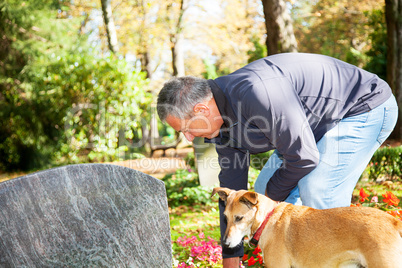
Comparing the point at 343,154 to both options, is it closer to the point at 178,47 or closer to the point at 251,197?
the point at 251,197

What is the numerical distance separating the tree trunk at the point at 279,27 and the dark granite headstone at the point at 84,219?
24.9 ft

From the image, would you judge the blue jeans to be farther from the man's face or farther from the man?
the man's face

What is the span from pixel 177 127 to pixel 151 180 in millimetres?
570

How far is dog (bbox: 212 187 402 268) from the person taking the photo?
7.88 feet

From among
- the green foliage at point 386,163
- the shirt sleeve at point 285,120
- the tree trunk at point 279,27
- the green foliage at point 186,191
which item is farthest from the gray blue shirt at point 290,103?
the tree trunk at point 279,27

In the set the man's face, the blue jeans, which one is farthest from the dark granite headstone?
the blue jeans

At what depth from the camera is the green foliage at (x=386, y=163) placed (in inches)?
285

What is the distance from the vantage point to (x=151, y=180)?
2.65 meters

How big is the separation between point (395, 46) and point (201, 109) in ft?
32.7

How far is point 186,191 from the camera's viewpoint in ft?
25.5

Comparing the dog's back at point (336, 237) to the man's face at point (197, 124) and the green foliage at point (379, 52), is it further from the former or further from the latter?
the green foliage at point (379, 52)

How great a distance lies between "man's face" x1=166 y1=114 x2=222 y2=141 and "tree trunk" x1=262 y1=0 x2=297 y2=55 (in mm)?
6872

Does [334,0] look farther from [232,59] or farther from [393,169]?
[393,169]

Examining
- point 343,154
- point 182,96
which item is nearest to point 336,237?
point 343,154
